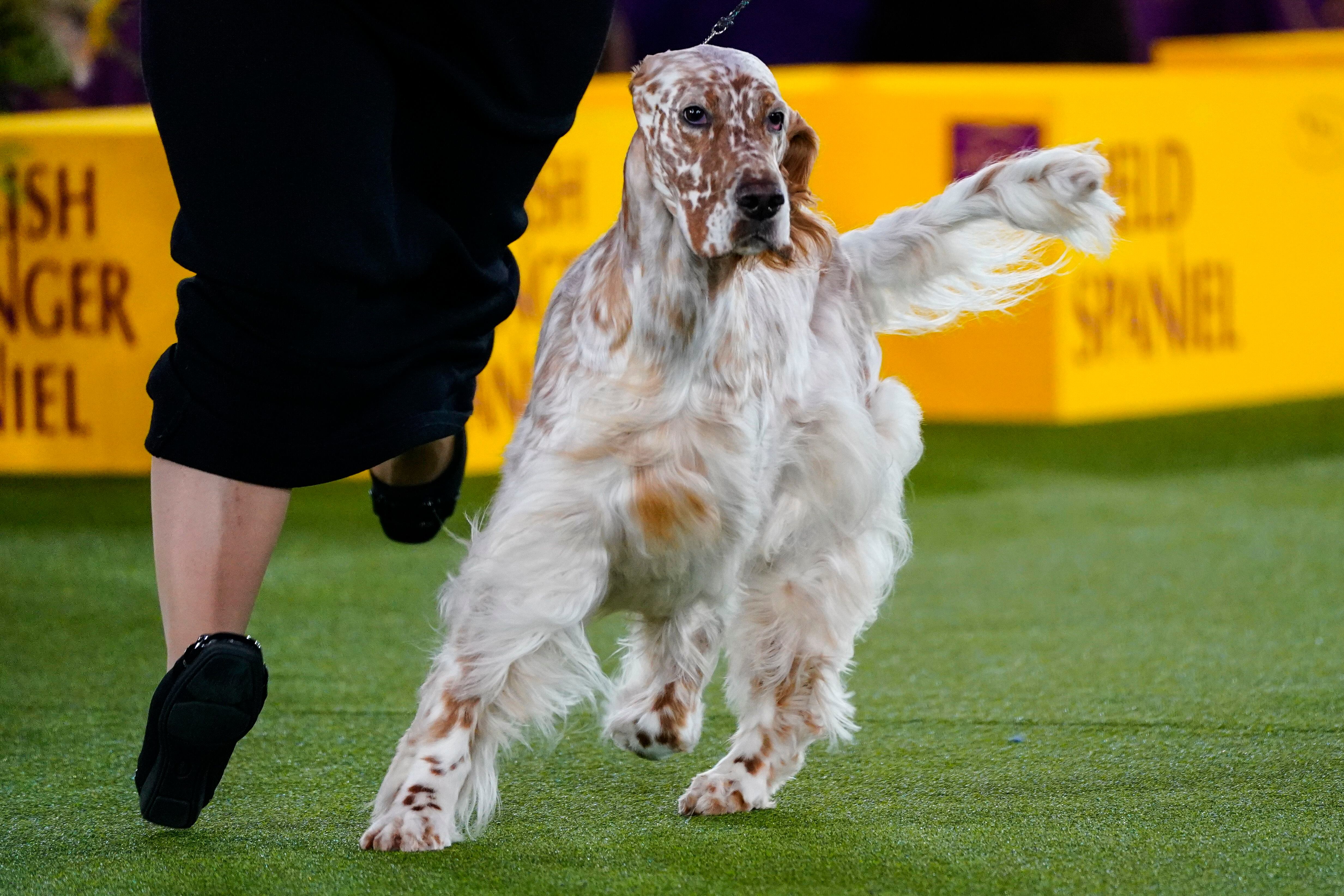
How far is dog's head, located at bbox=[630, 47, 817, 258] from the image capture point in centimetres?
214

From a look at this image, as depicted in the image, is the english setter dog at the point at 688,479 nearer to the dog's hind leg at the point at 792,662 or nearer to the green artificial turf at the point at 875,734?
the dog's hind leg at the point at 792,662

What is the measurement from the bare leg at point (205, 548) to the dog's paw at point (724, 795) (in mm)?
640

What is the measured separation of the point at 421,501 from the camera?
9.70 ft

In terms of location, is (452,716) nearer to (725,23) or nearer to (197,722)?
(197,722)

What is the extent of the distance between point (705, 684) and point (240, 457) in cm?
80

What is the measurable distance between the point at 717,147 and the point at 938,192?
4.42m

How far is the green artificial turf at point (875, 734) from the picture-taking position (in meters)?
2.15

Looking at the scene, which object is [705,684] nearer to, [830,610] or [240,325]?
[830,610]

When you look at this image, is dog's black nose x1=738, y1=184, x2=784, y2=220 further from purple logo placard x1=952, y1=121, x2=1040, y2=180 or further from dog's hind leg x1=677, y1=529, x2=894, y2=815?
purple logo placard x1=952, y1=121, x2=1040, y2=180

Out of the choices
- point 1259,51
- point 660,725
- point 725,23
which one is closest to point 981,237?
point 725,23

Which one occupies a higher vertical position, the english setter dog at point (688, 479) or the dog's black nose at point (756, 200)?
the dog's black nose at point (756, 200)

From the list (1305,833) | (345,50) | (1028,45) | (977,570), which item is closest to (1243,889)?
(1305,833)

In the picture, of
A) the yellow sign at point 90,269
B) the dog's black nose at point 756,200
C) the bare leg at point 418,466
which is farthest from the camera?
the yellow sign at point 90,269

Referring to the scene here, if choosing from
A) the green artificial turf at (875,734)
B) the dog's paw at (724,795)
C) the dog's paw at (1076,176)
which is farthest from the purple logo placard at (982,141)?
the dog's paw at (724,795)
